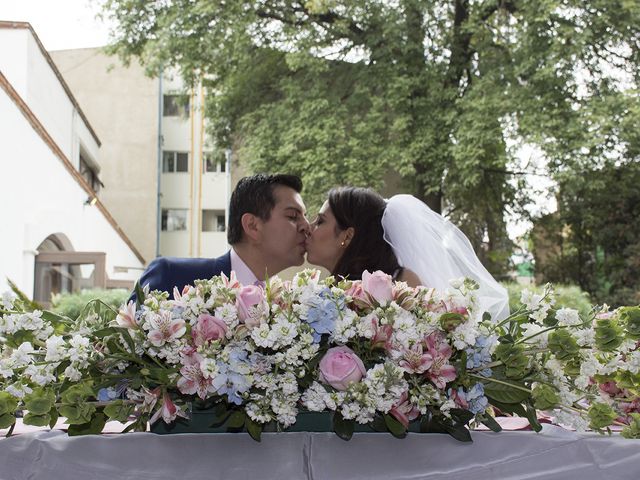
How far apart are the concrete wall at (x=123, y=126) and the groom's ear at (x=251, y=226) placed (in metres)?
27.9

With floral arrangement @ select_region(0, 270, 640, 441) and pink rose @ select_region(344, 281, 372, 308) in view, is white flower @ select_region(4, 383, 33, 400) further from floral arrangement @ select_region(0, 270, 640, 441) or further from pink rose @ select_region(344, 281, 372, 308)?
pink rose @ select_region(344, 281, 372, 308)

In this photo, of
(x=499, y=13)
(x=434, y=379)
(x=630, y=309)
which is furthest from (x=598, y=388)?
(x=499, y=13)

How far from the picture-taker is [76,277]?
16.9 m

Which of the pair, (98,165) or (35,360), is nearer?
(35,360)

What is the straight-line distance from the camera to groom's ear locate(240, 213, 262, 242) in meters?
3.69

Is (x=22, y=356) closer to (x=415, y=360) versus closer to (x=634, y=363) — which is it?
(x=415, y=360)

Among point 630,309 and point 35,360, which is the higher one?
point 630,309

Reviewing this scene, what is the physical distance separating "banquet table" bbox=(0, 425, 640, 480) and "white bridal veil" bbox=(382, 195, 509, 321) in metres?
1.90

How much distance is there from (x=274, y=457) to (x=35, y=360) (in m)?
0.48

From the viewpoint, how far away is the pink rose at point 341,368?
1.58 metres

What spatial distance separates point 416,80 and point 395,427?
45.4 feet

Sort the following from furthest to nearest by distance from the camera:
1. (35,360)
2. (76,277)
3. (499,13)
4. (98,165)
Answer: (98,165), (76,277), (499,13), (35,360)

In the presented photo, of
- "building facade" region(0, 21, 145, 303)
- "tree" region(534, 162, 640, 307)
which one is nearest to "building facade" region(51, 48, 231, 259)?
"building facade" region(0, 21, 145, 303)

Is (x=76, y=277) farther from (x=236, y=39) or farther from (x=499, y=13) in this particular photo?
(x=499, y=13)
